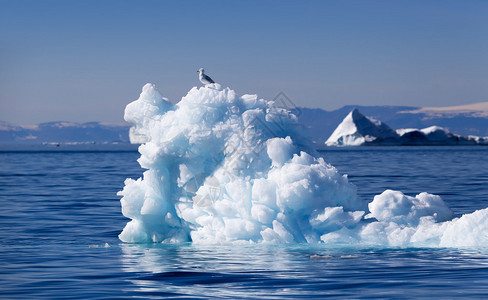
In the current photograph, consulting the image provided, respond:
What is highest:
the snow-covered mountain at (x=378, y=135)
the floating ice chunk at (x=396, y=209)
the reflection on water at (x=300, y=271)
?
the snow-covered mountain at (x=378, y=135)

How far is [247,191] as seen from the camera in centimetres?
→ 1638

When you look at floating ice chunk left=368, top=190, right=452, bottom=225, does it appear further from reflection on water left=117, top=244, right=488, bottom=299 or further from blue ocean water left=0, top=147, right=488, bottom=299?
reflection on water left=117, top=244, right=488, bottom=299

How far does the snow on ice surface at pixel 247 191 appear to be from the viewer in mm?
16000

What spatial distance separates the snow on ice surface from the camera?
16.0 m

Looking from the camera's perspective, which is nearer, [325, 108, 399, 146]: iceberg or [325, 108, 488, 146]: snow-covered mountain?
[325, 108, 399, 146]: iceberg

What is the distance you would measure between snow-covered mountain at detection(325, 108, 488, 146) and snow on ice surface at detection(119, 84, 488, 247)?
6755 inches

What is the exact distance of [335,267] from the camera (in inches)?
521

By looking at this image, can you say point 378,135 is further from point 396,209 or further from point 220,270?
point 220,270

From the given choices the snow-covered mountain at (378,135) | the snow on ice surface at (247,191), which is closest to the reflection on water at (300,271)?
the snow on ice surface at (247,191)

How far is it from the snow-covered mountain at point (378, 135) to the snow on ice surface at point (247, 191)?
172m

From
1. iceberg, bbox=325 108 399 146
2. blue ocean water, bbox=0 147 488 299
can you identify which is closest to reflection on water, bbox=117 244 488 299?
blue ocean water, bbox=0 147 488 299

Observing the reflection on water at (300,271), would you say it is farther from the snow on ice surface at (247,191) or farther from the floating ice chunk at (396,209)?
the floating ice chunk at (396,209)

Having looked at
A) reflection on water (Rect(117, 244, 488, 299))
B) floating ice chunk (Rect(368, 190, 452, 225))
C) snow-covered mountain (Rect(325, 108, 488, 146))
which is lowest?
reflection on water (Rect(117, 244, 488, 299))

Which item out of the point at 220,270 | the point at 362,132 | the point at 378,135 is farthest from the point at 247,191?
the point at 378,135
